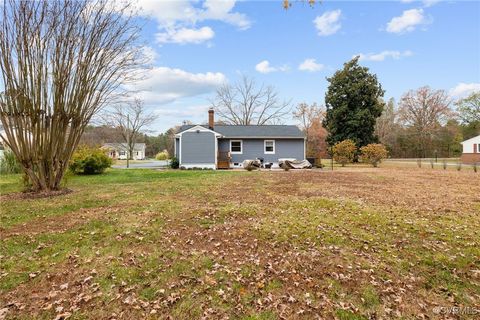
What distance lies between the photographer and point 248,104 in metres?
39.7

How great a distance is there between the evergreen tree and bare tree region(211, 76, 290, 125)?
9306 mm

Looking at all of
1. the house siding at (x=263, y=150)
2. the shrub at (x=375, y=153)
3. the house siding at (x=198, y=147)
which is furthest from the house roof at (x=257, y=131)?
the shrub at (x=375, y=153)

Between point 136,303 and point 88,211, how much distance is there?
15.3 feet

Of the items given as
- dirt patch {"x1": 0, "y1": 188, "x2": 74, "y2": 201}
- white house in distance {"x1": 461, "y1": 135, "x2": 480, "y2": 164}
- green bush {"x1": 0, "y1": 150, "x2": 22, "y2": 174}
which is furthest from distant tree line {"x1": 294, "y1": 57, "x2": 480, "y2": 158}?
dirt patch {"x1": 0, "y1": 188, "x2": 74, "y2": 201}

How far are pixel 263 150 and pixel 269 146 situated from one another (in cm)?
60

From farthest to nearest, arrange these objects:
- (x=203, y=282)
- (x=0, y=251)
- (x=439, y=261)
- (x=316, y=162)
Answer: (x=316, y=162)
(x=0, y=251)
(x=439, y=261)
(x=203, y=282)

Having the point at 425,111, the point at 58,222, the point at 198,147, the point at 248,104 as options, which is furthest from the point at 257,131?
the point at 425,111

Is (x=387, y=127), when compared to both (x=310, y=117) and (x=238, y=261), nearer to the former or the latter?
(x=310, y=117)

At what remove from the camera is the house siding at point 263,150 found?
2316 cm

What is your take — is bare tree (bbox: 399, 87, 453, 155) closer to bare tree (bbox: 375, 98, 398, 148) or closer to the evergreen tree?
bare tree (bbox: 375, 98, 398, 148)

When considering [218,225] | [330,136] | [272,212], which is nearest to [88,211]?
[218,225]

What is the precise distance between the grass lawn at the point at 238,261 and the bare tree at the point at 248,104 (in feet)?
109

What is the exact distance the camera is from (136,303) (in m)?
3.09

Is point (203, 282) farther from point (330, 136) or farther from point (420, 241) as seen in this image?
point (330, 136)
